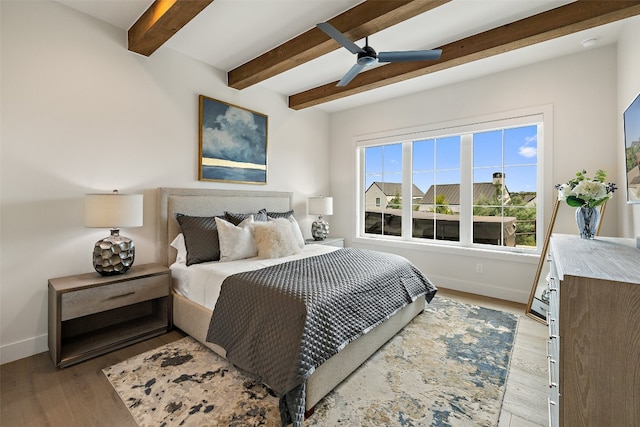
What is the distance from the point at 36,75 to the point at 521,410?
410 centimetres

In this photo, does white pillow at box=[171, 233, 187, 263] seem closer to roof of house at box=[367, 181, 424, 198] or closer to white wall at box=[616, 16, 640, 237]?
roof of house at box=[367, 181, 424, 198]

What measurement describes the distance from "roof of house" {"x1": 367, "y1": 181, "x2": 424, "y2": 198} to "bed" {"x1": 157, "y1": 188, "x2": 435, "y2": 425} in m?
1.73

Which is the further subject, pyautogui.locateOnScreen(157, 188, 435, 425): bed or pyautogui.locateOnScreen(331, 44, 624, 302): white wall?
pyautogui.locateOnScreen(331, 44, 624, 302): white wall


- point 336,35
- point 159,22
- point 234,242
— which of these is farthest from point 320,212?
point 159,22

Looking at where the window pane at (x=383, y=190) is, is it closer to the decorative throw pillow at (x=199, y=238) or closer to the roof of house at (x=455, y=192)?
the roof of house at (x=455, y=192)

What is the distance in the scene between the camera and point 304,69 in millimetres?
3393

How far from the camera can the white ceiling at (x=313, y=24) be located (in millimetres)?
2281

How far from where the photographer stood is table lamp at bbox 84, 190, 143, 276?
221cm

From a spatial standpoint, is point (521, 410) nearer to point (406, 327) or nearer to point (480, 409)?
point (480, 409)

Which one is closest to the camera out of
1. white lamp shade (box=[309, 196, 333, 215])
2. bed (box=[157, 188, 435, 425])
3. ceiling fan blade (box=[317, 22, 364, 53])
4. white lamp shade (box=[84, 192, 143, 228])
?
bed (box=[157, 188, 435, 425])

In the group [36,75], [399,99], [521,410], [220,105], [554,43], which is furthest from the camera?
[399,99]

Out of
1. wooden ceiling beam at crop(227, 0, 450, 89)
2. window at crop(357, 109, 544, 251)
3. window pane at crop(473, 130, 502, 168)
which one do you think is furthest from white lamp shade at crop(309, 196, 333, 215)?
window pane at crop(473, 130, 502, 168)

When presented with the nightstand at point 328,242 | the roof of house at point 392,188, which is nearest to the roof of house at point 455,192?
the roof of house at point 392,188

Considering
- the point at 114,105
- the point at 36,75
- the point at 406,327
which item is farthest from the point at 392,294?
the point at 36,75
